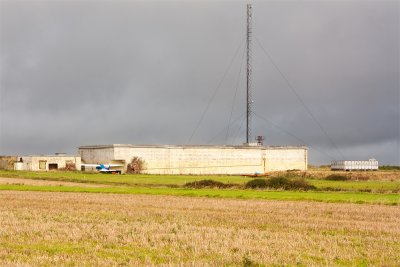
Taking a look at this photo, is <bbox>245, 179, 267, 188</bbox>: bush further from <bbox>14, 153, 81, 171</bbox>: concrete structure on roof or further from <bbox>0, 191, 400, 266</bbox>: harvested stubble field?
<bbox>14, 153, 81, 171</bbox>: concrete structure on roof

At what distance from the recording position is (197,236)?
18.6m

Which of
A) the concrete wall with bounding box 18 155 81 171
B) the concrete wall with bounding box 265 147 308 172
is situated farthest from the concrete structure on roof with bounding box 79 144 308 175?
the concrete wall with bounding box 18 155 81 171

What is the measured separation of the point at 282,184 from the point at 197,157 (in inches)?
1790

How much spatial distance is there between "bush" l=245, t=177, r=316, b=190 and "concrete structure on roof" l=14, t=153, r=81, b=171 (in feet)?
164

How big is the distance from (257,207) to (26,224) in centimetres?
1457

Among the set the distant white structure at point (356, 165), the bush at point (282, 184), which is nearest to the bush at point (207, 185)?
the bush at point (282, 184)

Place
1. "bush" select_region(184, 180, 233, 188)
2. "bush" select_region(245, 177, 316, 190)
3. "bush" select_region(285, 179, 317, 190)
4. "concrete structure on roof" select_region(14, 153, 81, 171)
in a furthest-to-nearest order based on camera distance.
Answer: "concrete structure on roof" select_region(14, 153, 81, 171) → "bush" select_region(184, 180, 233, 188) → "bush" select_region(245, 177, 316, 190) → "bush" select_region(285, 179, 317, 190)

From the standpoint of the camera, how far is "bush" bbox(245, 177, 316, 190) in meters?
55.2

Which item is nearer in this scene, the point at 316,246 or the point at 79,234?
the point at 316,246

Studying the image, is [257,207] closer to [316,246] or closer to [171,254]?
[316,246]

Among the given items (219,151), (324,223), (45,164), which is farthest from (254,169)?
(324,223)

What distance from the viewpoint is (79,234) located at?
1900 cm

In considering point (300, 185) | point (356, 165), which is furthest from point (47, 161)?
point (356, 165)

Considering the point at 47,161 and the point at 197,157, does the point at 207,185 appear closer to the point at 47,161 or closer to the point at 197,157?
the point at 197,157
